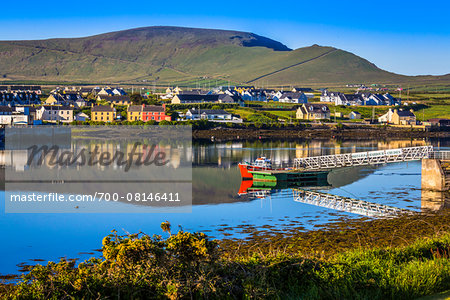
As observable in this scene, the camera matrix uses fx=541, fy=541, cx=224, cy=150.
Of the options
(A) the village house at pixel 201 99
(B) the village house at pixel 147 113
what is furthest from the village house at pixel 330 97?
(B) the village house at pixel 147 113

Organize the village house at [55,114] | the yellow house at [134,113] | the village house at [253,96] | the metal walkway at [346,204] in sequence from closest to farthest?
the metal walkway at [346,204] < the village house at [55,114] < the yellow house at [134,113] < the village house at [253,96]

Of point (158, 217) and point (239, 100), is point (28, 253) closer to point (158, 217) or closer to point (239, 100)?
point (158, 217)

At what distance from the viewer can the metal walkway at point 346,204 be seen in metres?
25.5

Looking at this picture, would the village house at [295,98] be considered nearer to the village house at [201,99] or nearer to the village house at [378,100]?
the village house at [378,100]

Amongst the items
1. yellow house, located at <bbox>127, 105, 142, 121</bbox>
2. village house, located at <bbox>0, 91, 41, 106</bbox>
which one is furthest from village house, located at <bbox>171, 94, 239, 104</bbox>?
village house, located at <bbox>0, 91, 41, 106</bbox>

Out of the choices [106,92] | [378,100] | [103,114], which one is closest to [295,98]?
[378,100]

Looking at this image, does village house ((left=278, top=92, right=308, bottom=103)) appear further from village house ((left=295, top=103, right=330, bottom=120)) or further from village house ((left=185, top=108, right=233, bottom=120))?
village house ((left=185, top=108, right=233, bottom=120))

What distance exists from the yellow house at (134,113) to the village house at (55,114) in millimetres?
10154

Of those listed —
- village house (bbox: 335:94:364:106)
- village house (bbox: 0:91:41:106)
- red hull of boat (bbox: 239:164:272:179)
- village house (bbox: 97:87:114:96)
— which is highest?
village house (bbox: 97:87:114:96)

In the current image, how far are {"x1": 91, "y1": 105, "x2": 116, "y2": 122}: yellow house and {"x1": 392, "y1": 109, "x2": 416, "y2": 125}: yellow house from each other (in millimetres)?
56275

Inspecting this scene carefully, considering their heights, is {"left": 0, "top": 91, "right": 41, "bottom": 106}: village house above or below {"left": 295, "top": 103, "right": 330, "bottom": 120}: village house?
above

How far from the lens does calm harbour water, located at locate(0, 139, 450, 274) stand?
19.1 m

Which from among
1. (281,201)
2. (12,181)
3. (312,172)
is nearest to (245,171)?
(312,172)

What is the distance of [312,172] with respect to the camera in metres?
37.5
